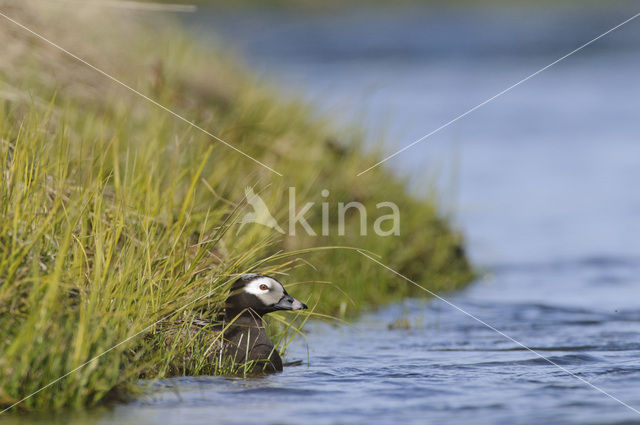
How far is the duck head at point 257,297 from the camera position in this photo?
21.6 ft

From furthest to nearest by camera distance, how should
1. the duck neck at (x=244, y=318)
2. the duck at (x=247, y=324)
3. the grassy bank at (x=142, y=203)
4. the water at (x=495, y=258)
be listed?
1. the duck neck at (x=244, y=318)
2. the duck at (x=247, y=324)
3. the water at (x=495, y=258)
4. the grassy bank at (x=142, y=203)

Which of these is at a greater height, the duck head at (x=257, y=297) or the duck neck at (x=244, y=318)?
the duck head at (x=257, y=297)

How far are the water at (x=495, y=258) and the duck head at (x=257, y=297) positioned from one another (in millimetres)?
460

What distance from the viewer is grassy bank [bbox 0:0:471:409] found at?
18.2 ft

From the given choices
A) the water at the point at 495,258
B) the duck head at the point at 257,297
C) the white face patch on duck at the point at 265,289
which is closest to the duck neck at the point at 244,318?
the duck head at the point at 257,297

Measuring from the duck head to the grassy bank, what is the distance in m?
0.13

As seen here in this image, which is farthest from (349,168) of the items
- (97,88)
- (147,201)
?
(147,201)

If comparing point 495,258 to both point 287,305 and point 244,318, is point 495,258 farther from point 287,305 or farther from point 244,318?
point 244,318

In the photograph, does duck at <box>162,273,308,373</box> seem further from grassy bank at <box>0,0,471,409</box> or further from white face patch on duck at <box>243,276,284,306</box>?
grassy bank at <box>0,0,471,409</box>

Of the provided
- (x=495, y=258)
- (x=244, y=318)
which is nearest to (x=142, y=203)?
(x=244, y=318)

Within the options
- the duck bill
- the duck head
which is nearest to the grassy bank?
the duck head

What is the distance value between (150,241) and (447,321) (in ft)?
12.5

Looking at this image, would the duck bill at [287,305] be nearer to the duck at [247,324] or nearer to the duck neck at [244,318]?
the duck at [247,324]

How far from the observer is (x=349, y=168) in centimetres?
1094
